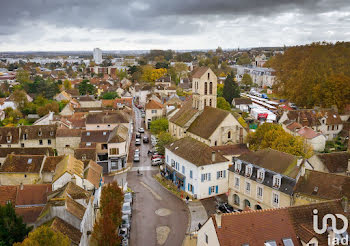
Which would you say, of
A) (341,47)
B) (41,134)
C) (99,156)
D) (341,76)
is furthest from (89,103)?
(341,47)

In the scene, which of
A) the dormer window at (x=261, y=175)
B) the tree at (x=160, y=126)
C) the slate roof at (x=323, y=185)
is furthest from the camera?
the tree at (x=160, y=126)

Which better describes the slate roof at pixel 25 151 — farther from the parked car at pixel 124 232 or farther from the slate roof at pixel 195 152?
the parked car at pixel 124 232

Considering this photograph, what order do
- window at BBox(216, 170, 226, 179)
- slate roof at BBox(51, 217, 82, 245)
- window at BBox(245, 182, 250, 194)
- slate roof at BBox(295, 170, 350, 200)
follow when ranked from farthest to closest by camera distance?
window at BBox(216, 170, 226, 179), window at BBox(245, 182, 250, 194), slate roof at BBox(295, 170, 350, 200), slate roof at BBox(51, 217, 82, 245)

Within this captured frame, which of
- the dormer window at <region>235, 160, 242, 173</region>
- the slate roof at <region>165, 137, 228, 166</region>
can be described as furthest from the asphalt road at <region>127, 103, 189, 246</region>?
the dormer window at <region>235, 160, 242, 173</region>

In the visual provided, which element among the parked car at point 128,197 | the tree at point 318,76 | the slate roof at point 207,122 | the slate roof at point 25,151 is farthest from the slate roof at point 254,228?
the tree at point 318,76

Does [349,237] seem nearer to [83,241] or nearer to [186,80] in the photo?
[83,241]

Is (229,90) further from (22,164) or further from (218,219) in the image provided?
(218,219)

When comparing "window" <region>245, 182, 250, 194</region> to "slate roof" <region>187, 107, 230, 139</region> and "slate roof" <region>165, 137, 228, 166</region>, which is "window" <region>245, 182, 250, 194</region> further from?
"slate roof" <region>187, 107, 230, 139</region>
